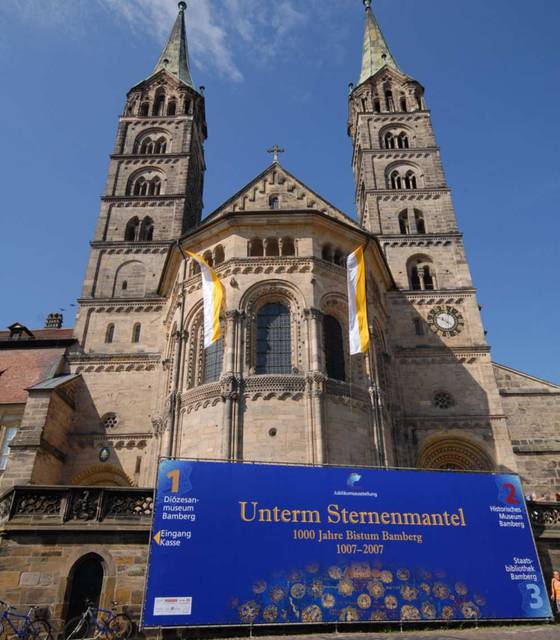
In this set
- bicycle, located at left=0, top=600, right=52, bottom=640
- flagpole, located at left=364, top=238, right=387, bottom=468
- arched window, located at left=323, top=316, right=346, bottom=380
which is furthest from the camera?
arched window, located at left=323, top=316, right=346, bottom=380

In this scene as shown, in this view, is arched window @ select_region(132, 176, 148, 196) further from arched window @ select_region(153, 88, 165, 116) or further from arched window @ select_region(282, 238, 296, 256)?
arched window @ select_region(282, 238, 296, 256)

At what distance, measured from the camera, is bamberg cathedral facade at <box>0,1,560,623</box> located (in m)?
12.5

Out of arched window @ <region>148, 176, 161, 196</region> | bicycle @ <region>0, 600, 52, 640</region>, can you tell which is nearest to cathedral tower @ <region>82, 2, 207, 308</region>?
arched window @ <region>148, 176, 161, 196</region>

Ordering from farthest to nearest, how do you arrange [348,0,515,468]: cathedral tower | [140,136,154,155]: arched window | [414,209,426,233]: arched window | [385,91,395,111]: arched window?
[385,91,395,111]: arched window → [140,136,154,155]: arched window → [414,209,426,233]: arched window → [348,0,515,468]: cathedral tower

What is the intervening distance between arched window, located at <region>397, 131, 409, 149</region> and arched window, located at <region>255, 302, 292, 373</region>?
2032 centimetres

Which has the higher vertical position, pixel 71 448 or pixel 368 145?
pixel 368 145


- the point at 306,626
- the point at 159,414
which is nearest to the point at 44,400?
the point at 159,414

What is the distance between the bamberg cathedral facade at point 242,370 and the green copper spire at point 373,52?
9696 millimetres

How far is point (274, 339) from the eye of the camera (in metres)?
20.0

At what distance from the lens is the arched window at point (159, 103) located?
37906 mm

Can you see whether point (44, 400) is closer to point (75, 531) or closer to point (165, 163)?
point (75, 531)

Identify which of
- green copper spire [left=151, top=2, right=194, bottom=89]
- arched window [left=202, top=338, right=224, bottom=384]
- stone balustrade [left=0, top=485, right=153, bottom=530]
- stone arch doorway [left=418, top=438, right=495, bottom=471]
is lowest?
stone balustrade [left=0, top=485, right=153, bottom=530]

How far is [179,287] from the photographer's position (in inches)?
910

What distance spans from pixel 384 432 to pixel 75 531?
36.5 ft
